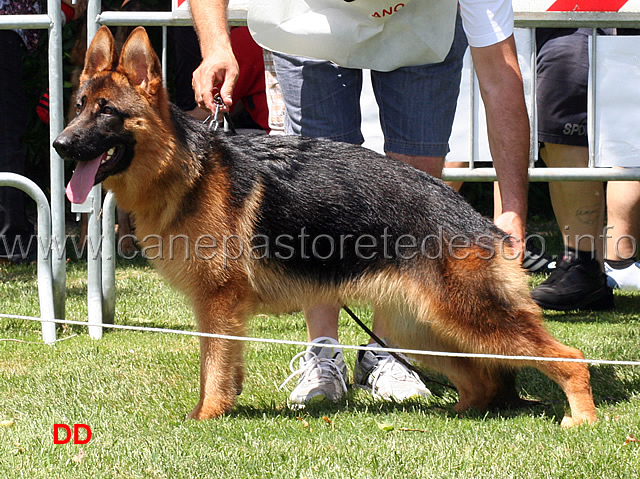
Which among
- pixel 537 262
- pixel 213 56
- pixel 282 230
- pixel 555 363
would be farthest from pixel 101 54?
pixel 537 262

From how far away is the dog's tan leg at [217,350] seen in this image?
3178 mm

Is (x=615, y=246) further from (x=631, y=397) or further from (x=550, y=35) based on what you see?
(x=631, y=397)

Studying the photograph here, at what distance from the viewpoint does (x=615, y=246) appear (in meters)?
6.19

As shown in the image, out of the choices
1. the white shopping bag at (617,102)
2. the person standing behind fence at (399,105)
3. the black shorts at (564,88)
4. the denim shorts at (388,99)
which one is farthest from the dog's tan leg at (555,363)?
the black shorts at (564,88)

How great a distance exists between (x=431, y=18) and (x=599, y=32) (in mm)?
2920

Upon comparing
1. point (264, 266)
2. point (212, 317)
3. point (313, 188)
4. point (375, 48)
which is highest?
point (375, 48)

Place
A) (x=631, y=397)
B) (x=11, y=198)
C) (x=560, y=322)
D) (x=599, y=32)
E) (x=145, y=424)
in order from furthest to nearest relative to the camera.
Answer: (x=11, y=198) → (x=599, y=32) → (x=560, y=322) → (x=631, y=397) → (x=145, y=424)

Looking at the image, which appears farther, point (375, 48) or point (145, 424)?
point (375, 48)

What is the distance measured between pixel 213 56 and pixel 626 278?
13.9 feet

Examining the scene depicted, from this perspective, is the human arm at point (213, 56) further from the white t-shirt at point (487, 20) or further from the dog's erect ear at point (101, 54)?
the white t-shirt at point (487, 20)

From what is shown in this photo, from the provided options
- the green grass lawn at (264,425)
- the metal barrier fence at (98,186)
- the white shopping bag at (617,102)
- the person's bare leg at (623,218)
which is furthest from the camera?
the person's bare leg at (623,218)

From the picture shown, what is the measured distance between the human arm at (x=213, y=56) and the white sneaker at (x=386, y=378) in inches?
59.0

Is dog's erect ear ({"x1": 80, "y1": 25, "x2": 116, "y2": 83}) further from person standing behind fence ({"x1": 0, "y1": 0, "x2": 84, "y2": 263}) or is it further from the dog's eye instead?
person standing behind fence ({"x1": 0, "y1": 0, "x2": 84, "y2": 263})

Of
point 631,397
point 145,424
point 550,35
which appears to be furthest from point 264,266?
point 550,35
